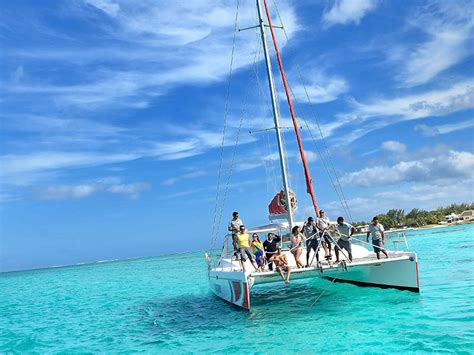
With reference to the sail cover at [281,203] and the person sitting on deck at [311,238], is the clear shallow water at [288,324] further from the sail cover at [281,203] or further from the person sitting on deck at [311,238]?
the sail cover at [281,203]

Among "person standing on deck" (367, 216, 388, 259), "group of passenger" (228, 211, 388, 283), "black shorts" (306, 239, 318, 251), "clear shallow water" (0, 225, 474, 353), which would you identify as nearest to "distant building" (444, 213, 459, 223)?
"clear shallow water" (0, 225, 474, 353)

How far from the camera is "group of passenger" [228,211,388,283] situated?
41.5ft

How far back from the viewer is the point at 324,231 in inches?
492

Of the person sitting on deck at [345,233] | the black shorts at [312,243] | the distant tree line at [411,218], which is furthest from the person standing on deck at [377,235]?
the distant tree line at [411,218]

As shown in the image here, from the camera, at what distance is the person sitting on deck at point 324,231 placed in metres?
12.6

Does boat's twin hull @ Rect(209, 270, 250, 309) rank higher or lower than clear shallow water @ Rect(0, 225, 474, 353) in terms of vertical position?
higher

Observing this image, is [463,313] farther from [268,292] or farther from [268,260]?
[268,292]

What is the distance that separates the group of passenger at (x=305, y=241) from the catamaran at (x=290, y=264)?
287mm

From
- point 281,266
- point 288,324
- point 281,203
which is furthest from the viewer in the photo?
point 281,203

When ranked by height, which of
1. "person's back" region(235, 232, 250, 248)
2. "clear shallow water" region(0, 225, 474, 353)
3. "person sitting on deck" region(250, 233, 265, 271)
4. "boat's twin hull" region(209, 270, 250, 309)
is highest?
"person's back" region(235, 232, 250, 248)

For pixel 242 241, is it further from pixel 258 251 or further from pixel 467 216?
pixel 467 216

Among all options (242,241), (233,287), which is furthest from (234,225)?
(233,287)

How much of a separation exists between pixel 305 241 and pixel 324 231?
2.40 feet

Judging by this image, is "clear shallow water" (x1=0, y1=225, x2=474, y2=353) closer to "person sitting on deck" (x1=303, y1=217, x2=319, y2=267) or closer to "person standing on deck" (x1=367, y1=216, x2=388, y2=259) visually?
"person standing on deck" (x1=367, y1=216, x2=388, y2=259)
